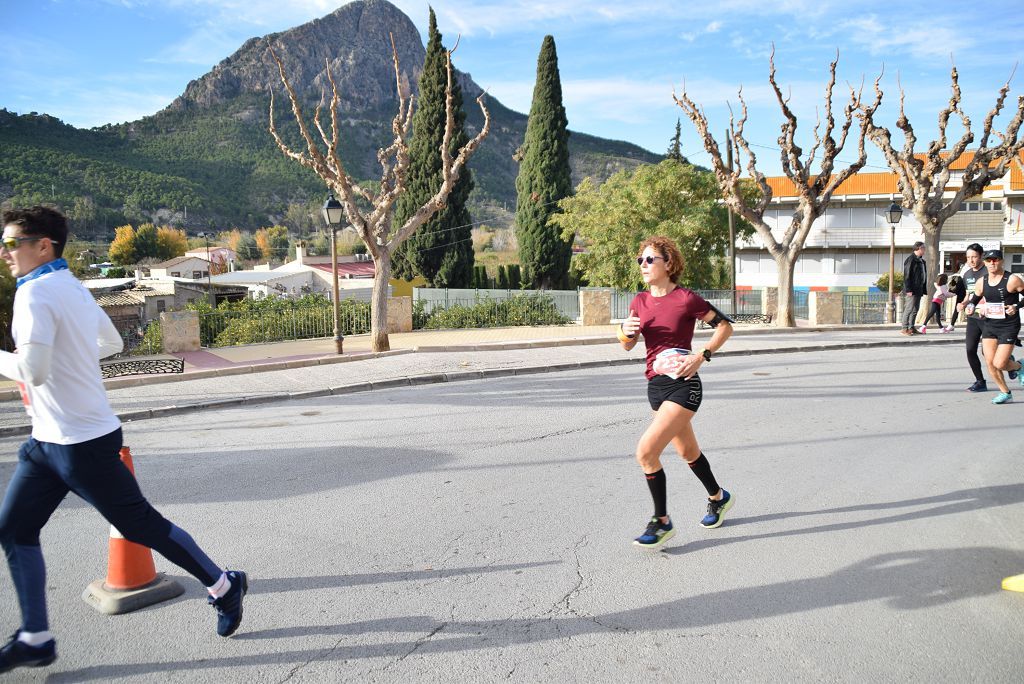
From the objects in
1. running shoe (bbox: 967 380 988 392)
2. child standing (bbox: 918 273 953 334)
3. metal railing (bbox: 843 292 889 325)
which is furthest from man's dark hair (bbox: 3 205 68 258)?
metal railing (bbox: 843 292 889 325)

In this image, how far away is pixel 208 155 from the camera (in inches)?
4168

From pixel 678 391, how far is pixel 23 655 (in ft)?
11.5

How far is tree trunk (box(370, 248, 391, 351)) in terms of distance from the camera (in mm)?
17034

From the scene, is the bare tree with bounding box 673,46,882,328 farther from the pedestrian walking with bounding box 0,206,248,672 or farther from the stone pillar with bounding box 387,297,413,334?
the pedestrian walking with bounding box 0,206,248,672

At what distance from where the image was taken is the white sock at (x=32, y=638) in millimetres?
3332

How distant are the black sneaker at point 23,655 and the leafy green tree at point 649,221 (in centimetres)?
2989

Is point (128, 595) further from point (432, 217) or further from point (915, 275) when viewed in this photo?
point (432, 217)

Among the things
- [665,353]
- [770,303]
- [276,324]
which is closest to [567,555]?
[665,353]

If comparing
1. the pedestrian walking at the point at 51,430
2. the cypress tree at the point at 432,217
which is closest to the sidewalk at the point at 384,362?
the pedestrian walking at the point at 51,430

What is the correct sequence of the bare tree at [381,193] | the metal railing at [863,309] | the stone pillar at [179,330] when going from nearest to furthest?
the bare tree at [381,193], the stone pillar at [179,330], the metal railing at [863,309]

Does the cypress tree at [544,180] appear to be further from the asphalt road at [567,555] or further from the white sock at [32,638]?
the white sock at [32,638]

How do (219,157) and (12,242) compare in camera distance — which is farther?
(219,157)

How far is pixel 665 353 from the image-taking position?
471 centimetres

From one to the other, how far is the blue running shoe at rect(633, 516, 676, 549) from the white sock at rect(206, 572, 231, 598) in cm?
236
